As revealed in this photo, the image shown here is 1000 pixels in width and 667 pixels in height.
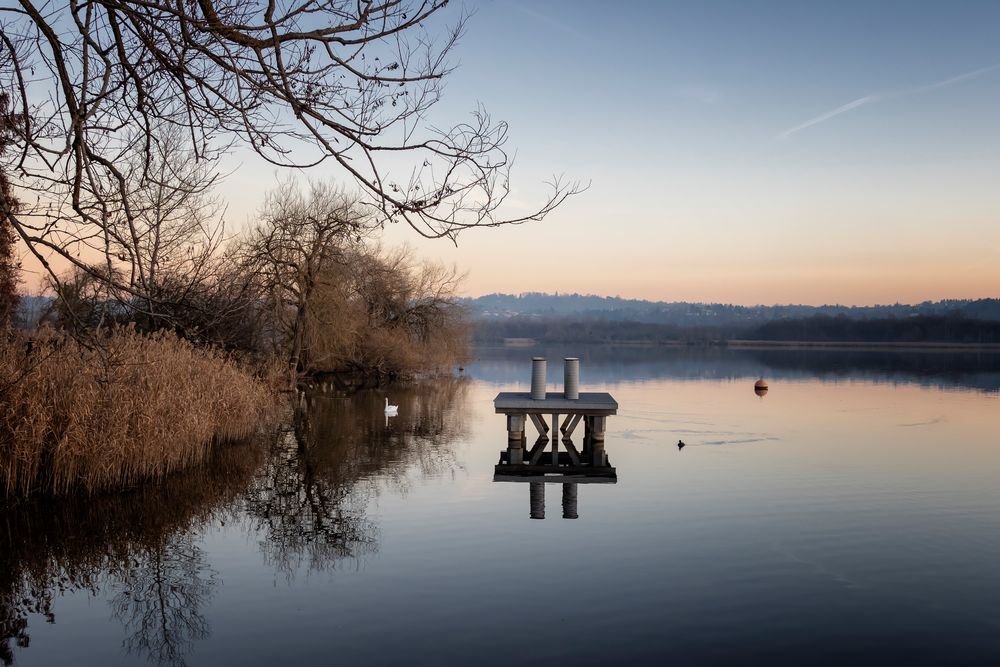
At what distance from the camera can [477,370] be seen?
4809 centimetres

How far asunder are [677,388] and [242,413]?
904 inches

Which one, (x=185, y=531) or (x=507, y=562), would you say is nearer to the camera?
(x=507, y=562)

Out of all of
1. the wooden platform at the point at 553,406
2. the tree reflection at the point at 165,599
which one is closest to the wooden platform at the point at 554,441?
the wooden platform at the point at 553,406

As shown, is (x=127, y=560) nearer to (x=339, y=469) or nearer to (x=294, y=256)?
(x=339, y=469)

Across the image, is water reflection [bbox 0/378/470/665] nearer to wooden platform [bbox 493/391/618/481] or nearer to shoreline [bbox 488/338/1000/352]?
wooden platform [bbox 493/391/618/481]

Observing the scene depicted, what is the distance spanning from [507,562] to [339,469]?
19.9 ft

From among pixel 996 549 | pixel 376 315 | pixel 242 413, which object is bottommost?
pixel 996 549

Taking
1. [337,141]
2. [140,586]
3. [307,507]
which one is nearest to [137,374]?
[307,507]

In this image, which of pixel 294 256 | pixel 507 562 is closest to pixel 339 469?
pixel 507 562

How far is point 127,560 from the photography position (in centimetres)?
898

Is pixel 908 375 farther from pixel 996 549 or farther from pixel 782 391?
pixel 996 549

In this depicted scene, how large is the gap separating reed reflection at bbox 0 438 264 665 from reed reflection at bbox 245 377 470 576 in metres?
0.88

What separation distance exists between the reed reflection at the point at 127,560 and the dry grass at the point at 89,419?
1.27 feet

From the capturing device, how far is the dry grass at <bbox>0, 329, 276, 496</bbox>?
34.6 feet
